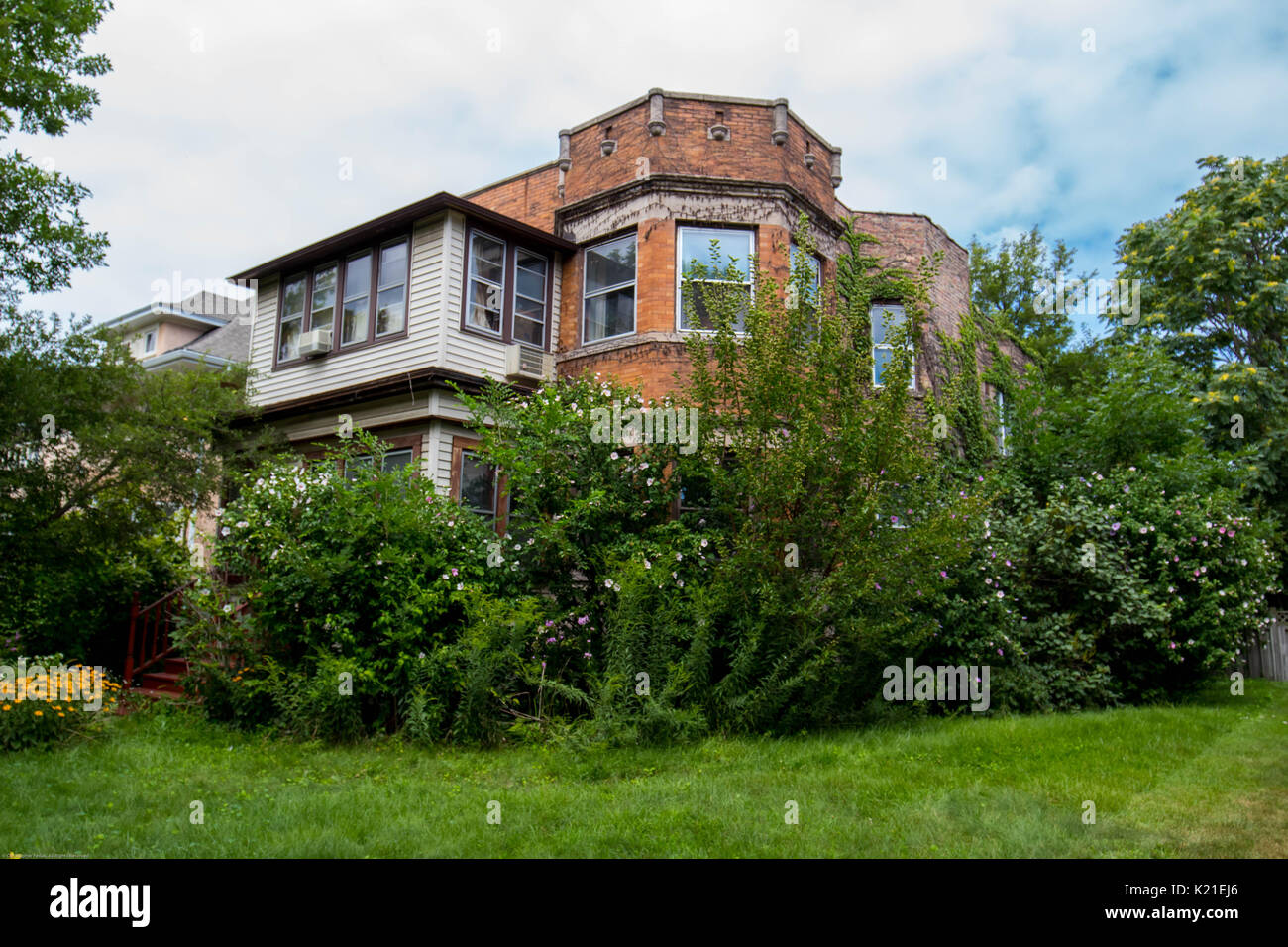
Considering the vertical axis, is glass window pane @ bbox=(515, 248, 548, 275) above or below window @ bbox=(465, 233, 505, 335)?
above

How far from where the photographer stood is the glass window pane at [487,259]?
13680 mm

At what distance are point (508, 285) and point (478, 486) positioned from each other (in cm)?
331

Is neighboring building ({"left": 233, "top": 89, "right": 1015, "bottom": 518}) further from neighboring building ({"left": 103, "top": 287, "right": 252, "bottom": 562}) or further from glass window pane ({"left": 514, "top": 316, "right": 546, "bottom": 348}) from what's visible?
neighboring building ({"left": 103, "top": 287, "right": 252, "bottom": 562})

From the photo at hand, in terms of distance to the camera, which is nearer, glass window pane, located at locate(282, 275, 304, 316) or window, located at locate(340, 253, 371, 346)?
window, located at locate(340, 253, 371, 346)

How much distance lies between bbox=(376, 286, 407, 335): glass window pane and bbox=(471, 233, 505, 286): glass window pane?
1.25 m

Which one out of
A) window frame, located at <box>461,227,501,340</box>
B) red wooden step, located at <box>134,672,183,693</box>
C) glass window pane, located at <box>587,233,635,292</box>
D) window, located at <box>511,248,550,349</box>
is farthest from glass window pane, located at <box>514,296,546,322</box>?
red wooden step, located at <box>134,672,183,693</box>

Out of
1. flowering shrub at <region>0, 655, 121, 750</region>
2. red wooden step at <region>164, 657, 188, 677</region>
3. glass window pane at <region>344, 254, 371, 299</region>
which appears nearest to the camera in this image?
flowering shrub at <region>0, 655, 121, 750</region>

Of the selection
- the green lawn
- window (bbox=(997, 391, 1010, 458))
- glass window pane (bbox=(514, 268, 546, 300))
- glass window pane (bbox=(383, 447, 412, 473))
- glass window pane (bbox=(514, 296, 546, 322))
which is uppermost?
glass window pane (bbox=(514, 268, 546, 300))

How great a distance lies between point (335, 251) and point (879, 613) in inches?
426

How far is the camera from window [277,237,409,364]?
14.0m

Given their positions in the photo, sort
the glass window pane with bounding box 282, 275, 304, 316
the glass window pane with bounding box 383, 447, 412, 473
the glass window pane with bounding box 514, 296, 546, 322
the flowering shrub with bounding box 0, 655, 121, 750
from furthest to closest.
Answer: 1. the glass window pane with bounding box 282, 275, 304, 316
2. the glass window pane with bounding box 514, 296, 546, 322
3. the glass window pane with bounding box 383, 447, 412, 473
4. the flowering shrub with bounding box 0, 655, 121, 750

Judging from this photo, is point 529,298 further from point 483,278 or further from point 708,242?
point 708,242

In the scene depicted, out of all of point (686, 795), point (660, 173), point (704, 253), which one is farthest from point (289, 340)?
point (686, 795)
